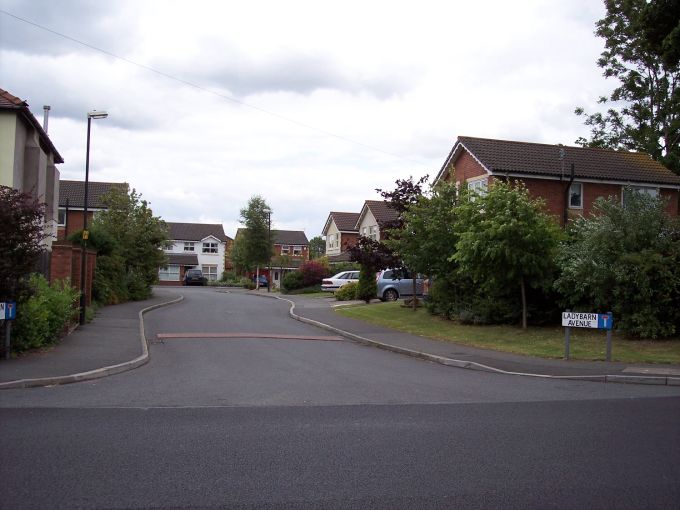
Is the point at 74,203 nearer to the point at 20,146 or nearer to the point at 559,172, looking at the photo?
the point at 20,146

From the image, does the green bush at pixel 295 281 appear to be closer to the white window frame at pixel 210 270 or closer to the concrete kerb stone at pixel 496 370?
the concrete kerb stone at pixel 496 370

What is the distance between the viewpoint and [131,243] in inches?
1378

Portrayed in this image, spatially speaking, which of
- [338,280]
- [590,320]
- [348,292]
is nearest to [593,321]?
[590,320]

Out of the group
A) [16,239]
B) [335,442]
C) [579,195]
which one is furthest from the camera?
[579,195]

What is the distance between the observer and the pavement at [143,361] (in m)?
12.1

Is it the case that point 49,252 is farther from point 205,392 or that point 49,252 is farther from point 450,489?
point 450,489

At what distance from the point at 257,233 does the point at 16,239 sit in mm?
48945

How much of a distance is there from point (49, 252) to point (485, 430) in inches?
624

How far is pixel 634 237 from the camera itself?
17.9m

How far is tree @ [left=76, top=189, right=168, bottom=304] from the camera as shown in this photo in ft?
104

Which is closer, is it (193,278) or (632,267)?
(632,267)

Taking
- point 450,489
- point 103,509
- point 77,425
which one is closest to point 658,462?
point 450,489

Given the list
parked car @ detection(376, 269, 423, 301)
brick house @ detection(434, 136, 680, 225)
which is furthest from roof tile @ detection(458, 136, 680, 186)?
parked car @ detection(376, 269, 423, 301)

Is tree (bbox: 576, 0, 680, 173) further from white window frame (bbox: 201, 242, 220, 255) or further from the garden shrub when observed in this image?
→ white window frame (bbox: 201, 242, 220, 255)
